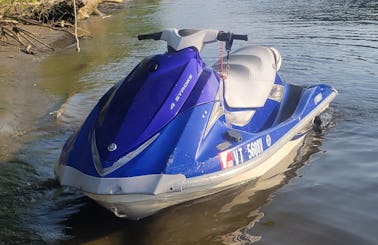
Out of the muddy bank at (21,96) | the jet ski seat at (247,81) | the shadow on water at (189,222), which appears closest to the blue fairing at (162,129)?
the jet ski seat at (247,81)

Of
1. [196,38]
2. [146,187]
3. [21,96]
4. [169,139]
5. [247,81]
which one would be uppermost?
[196,38]

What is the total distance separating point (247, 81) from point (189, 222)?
162 centimetres

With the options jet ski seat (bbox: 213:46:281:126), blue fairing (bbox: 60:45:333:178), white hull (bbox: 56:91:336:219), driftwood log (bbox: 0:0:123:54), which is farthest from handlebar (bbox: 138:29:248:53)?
driftwood log (bbox: 0:0:123:54)

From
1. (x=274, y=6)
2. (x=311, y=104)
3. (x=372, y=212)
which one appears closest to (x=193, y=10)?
(x=274, y=6)

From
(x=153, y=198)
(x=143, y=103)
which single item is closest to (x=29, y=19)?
(x=143, y=103)

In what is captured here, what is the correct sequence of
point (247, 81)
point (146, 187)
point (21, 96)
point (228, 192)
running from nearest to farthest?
point (146, 187), point (228, 192), point (247, 81), point (21, 96)

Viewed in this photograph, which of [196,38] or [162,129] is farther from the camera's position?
[196,38]

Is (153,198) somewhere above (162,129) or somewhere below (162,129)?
below

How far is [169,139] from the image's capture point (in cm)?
402

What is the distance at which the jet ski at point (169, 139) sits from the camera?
382 cm

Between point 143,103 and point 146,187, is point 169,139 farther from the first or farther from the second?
point 146,187

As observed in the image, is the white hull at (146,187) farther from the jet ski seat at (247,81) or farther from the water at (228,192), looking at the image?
the jet ski seat at (247,81)

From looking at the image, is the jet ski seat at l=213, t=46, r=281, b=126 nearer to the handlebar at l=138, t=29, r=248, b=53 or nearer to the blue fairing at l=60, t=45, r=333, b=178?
the blue fairing at l=60, t=45, r=333, b=178

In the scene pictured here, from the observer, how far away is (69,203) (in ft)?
15.9
